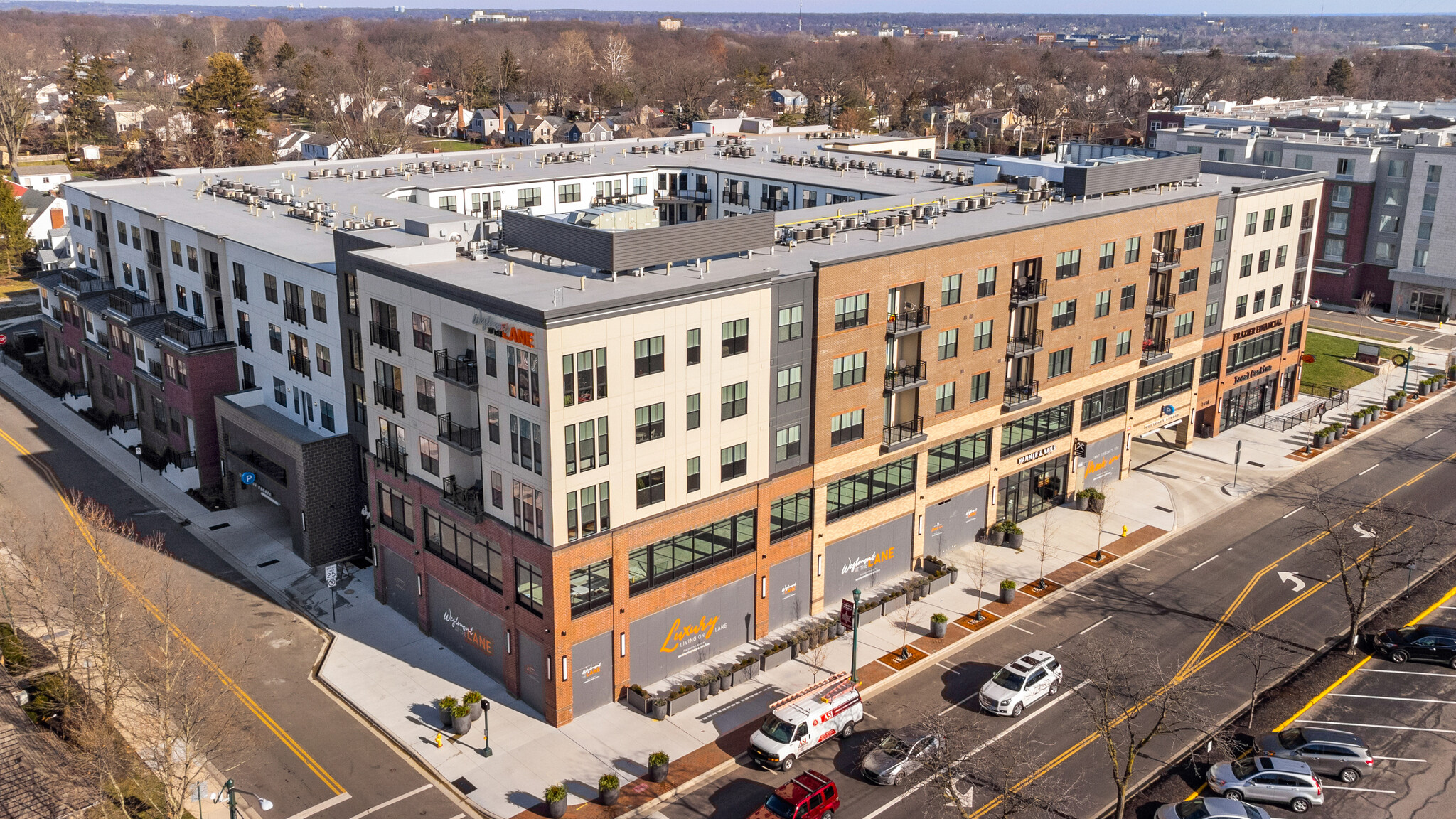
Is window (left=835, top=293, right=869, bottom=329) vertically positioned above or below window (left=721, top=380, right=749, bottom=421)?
above

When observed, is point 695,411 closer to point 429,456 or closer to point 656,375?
point 656,375

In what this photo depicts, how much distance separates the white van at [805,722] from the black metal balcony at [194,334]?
42.2 meters

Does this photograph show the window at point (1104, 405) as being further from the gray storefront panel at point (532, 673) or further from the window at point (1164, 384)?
the gray storefront panel at point (532, 673)

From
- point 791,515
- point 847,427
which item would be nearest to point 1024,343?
point 847,427

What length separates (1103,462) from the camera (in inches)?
2842

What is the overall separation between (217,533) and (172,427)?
11091mm

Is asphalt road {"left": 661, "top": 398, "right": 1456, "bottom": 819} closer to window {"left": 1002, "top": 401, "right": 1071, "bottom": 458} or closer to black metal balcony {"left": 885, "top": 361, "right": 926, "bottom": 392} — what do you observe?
window {"left": 1002, "top": 401, "right": 1071, "bottom": 458}

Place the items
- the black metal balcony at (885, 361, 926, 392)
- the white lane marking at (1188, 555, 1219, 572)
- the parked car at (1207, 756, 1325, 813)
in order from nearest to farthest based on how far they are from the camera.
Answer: the parked car at (1207, 756, 1325, 813)
the black metal balcony at (885, 361, 926, 392)
the white lane marking at (1188, 555, 1219, 572)

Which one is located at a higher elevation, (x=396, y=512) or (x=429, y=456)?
(x=429, y=456)

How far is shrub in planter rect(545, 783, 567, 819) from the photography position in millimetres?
41281

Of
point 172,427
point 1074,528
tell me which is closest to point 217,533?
point 172,427

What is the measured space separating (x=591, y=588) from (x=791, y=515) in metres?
11.5

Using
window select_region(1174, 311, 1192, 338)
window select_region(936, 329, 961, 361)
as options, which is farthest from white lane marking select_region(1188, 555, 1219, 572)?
window select_region(936, 329, 961, 361)

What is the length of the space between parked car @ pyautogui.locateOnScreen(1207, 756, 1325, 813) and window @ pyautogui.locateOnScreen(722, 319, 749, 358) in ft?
83.2
